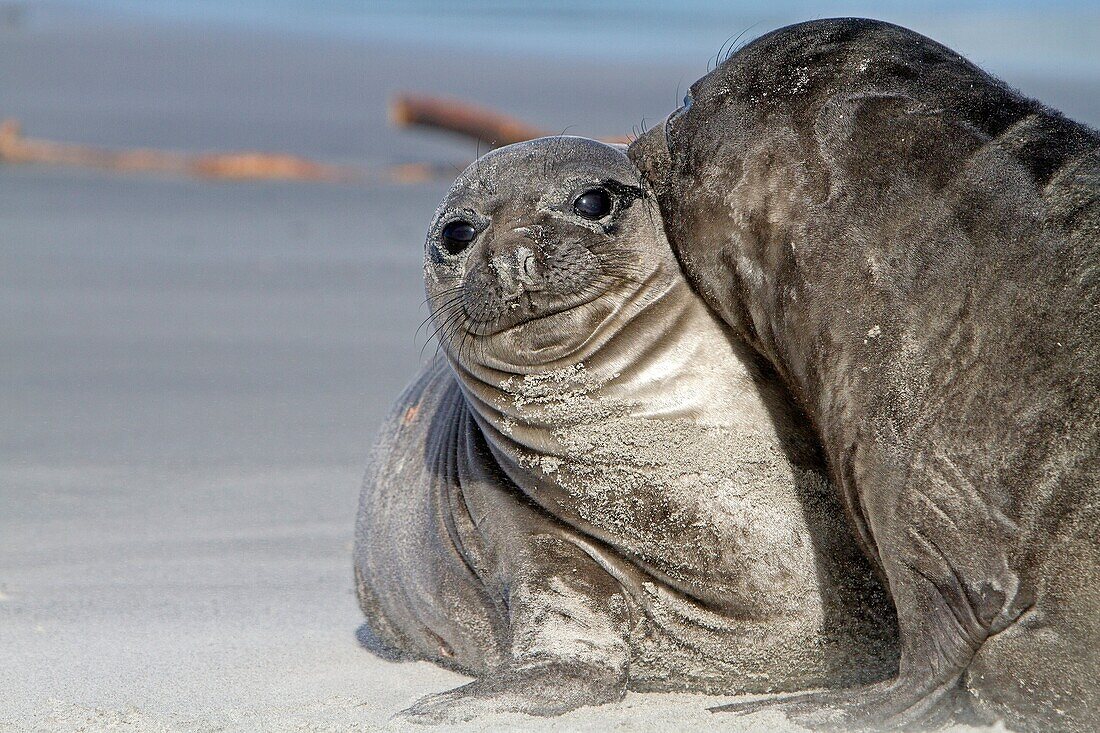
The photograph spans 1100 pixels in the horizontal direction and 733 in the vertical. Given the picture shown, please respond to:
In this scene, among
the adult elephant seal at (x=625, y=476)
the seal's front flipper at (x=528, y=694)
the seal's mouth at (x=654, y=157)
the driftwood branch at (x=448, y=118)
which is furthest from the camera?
the driftwood branch at (x=448, y=118)

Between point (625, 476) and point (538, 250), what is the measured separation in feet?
1.77

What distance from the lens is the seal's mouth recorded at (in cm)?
371

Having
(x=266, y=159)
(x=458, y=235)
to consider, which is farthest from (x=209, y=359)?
(x=266, y=159)

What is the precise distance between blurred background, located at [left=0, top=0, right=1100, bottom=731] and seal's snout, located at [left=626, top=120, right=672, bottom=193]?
1.33 meters

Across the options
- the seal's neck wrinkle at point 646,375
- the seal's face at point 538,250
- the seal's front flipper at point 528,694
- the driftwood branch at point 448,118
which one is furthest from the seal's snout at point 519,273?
the driftwood branch at point 448,118

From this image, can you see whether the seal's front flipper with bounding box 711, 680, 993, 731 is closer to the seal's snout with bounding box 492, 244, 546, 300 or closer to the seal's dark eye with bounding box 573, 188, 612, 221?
the seal's snout with bounding box 492, 244, 546, 300

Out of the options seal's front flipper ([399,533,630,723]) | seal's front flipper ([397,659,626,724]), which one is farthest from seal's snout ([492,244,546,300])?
seal's front flipper ([397,659,626,724])

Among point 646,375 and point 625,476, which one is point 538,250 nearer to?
point 646,375

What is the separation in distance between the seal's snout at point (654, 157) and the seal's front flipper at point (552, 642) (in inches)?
33.5

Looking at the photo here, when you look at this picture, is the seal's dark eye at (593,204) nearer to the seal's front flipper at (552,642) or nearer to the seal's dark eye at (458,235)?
the seal's dark eye at (458,235)

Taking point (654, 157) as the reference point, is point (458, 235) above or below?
below

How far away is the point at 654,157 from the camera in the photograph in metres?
3.76

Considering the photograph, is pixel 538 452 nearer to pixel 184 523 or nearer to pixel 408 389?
pixel 408 389

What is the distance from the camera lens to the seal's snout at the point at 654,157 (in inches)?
146
